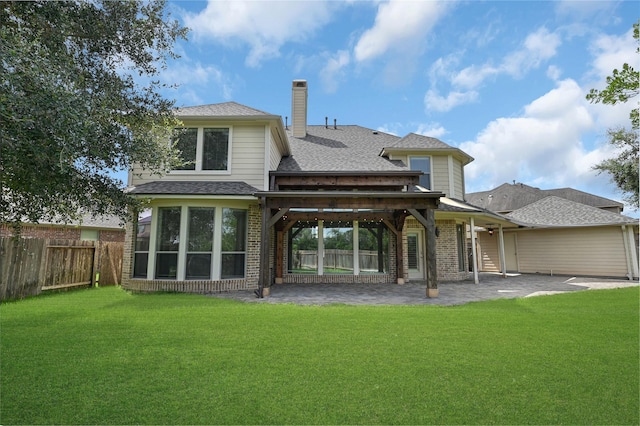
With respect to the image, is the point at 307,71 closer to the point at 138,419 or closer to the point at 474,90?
the point at 474,90

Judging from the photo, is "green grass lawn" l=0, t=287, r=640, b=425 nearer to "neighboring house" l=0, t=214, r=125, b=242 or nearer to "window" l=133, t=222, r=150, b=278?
"window" l=133, t=222, r=150, b=278

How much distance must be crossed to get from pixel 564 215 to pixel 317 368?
57.3 feet

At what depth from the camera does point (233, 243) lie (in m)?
9.89

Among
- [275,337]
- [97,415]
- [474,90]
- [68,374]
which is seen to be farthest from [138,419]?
[474,90]

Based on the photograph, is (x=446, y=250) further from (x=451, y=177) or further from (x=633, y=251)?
(x=633, y=251)

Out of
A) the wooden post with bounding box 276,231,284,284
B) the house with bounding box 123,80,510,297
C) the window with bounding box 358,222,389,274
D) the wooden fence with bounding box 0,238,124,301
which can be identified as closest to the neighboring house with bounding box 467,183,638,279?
the house with bounding box 123,80,510,297

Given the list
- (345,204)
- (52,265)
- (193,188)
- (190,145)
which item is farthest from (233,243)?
(52,265)

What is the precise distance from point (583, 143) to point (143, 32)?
14.5 metres

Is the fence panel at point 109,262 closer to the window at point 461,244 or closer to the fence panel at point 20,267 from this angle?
the fence panel at point 20,267

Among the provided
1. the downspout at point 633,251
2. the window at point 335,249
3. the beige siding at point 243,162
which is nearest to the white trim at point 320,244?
the window at point 335,249

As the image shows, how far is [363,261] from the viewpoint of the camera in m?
12.3

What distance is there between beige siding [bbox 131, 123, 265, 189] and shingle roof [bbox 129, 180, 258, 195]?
24 cm

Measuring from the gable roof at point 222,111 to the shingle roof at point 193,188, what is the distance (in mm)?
2195

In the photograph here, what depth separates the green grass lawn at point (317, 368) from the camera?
2.62 m
